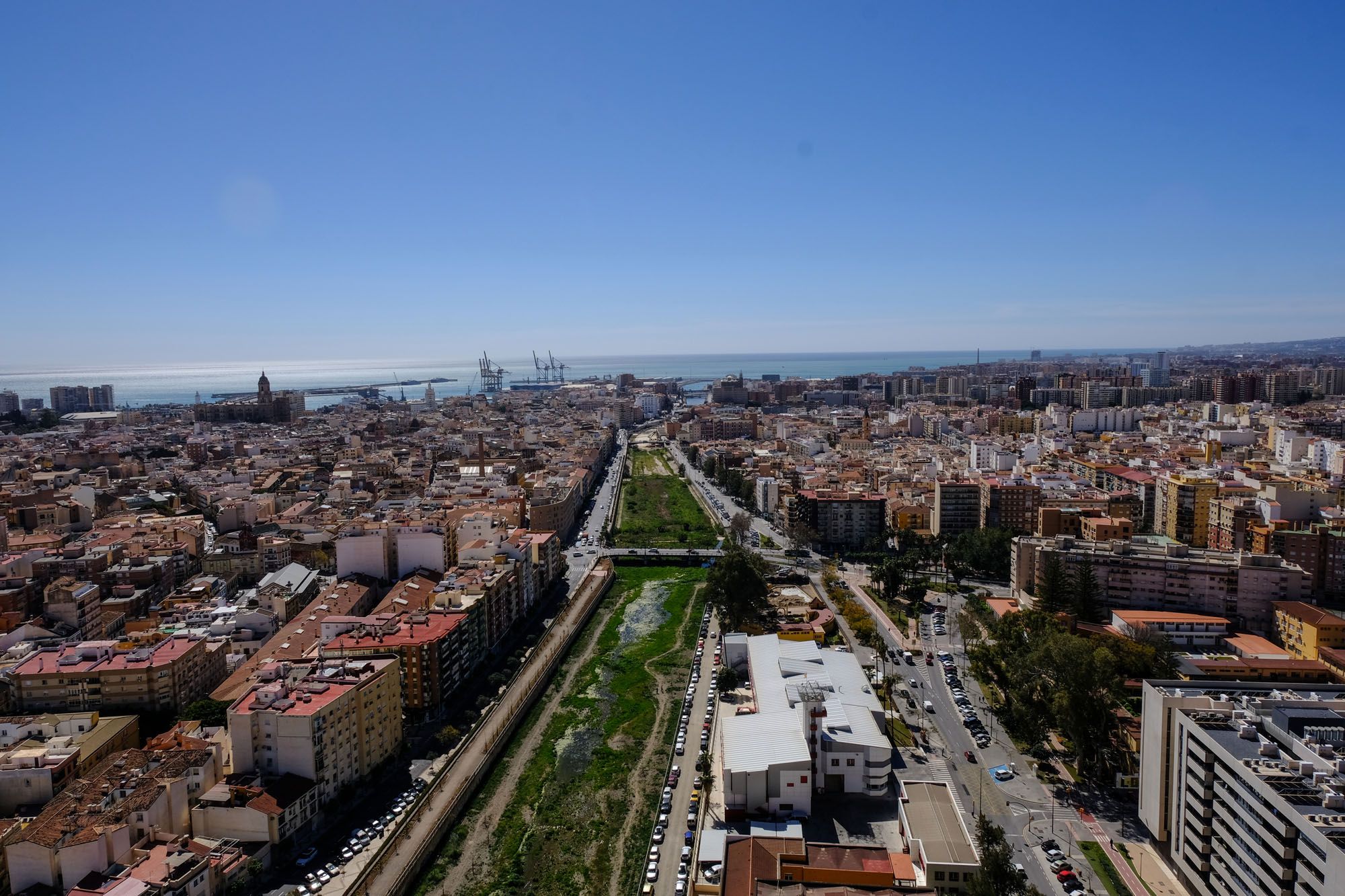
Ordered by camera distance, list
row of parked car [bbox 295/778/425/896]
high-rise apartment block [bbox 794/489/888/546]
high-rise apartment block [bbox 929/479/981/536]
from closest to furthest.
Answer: row of parked car [bbox 295/778/425/896], high-rise apartment block [bbox 929/479/981/536], high-rise apartment block [bbox 794/489/888/546]

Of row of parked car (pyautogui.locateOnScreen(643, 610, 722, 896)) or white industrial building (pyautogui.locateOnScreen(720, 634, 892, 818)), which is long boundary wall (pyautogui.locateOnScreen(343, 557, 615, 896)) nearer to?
row of parked car (pyautogui.locateOnScreen(643, 610, 722, 896))

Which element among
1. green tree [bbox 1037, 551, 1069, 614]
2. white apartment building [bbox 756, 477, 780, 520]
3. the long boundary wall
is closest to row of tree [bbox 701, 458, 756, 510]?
white apartment building [bbox 756, 477, 780, 520]

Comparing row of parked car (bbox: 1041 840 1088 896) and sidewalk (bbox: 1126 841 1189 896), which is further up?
row of parked car (bbox: 1041 840 1088 896)

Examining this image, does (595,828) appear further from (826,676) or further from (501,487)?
(501,487)

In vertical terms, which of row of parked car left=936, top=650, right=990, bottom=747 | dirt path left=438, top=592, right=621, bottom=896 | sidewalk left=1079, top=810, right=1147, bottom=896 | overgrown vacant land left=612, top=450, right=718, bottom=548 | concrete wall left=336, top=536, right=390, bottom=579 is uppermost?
concrete wall left=336, top=536, right=390, bottom=579

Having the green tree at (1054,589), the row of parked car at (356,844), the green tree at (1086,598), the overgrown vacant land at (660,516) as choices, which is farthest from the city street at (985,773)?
the overgrown vacant land at (660,516)

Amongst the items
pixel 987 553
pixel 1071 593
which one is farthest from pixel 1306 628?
pixel 987 553

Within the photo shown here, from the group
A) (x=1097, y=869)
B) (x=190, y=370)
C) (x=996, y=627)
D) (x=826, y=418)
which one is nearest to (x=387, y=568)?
(x=996, y=627)
